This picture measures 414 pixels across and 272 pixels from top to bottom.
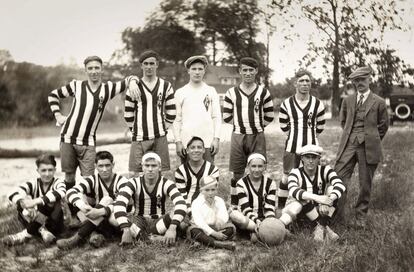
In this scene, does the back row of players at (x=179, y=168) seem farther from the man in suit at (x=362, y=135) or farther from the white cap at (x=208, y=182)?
the man in suit at (x=362, y=135)

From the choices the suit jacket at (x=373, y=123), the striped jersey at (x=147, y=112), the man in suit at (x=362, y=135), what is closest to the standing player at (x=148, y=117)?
the striped jersey at (x=147, y=112)

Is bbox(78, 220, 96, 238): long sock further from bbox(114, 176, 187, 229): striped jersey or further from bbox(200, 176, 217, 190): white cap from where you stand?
bbox(200, 176, 217, 190): white cap

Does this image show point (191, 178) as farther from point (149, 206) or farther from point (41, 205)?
point (41, 205)

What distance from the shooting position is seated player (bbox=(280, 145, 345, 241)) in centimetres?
456

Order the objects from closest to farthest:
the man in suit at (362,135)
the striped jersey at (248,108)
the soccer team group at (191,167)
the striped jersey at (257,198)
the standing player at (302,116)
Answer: the soccer team group at (191,167), the striped jersey at (257,198), the man in suit at (362,135), the standing player at (302,116), the striped jersey at (248,108)

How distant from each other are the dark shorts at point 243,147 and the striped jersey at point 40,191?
2007 mm

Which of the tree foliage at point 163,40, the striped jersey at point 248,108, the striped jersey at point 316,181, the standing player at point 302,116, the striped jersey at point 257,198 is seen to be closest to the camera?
the striped jersey at point 316,181

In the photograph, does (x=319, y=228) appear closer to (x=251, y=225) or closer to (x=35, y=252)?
(x=251, y=225)

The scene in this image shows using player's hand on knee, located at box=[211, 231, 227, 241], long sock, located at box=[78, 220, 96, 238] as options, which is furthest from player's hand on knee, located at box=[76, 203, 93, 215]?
player's hand on knee, located at box=[211, 231, 227, 241]

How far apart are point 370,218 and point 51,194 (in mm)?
3396

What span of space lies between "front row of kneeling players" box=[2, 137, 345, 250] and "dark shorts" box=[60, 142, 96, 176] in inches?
13.9

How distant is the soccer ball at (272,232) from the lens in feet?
14.2

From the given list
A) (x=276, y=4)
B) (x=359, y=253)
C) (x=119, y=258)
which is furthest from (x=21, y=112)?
(x=359, y=253)

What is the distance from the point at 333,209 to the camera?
15.2 ft
